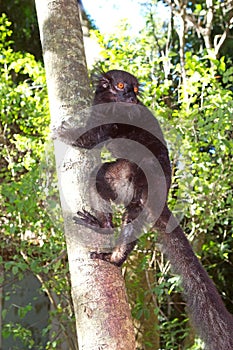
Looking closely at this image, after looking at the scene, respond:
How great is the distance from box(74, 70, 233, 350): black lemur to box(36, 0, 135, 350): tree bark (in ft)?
0.30

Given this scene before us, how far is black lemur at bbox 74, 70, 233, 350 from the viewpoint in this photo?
2.16 meters

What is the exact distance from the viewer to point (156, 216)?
7.97ft

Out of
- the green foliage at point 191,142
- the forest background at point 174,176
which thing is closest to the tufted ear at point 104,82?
the forest background at point 174,176

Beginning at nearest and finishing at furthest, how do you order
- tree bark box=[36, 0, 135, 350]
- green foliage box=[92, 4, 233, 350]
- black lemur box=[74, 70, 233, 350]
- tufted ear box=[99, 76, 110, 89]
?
1. tree bark box=[36, 0, 135, 350]
2. black lemur box=[74, 70, 233, 350]
3. tufted ear box=[99, 76, 110, 89]
4. green foliage box=[92, 4, 233, 350]

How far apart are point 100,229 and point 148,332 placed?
2758 millimetres

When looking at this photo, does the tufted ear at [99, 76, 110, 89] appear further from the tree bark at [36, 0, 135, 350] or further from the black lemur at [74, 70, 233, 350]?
the tree bark at [36, 0, 135, 350]

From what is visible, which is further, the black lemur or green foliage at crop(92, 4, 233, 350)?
green foliage at crop(92, 4, 233, 350)

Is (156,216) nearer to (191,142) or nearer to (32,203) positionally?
(32,203)

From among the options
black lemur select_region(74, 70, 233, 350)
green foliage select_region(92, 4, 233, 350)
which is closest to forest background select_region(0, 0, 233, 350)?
green foliage select_region(92, 4, 233, 350)

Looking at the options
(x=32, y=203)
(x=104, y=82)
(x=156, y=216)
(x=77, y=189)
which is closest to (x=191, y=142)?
(x=32, y=203)

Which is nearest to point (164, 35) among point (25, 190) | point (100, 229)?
point (25, 190)

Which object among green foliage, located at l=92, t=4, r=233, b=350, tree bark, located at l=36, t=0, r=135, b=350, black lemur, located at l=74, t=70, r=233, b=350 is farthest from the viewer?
green foliage, located at l=92, t=4, r=233, b=350

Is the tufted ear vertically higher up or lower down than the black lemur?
higher up

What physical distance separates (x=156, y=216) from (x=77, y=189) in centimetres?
63
